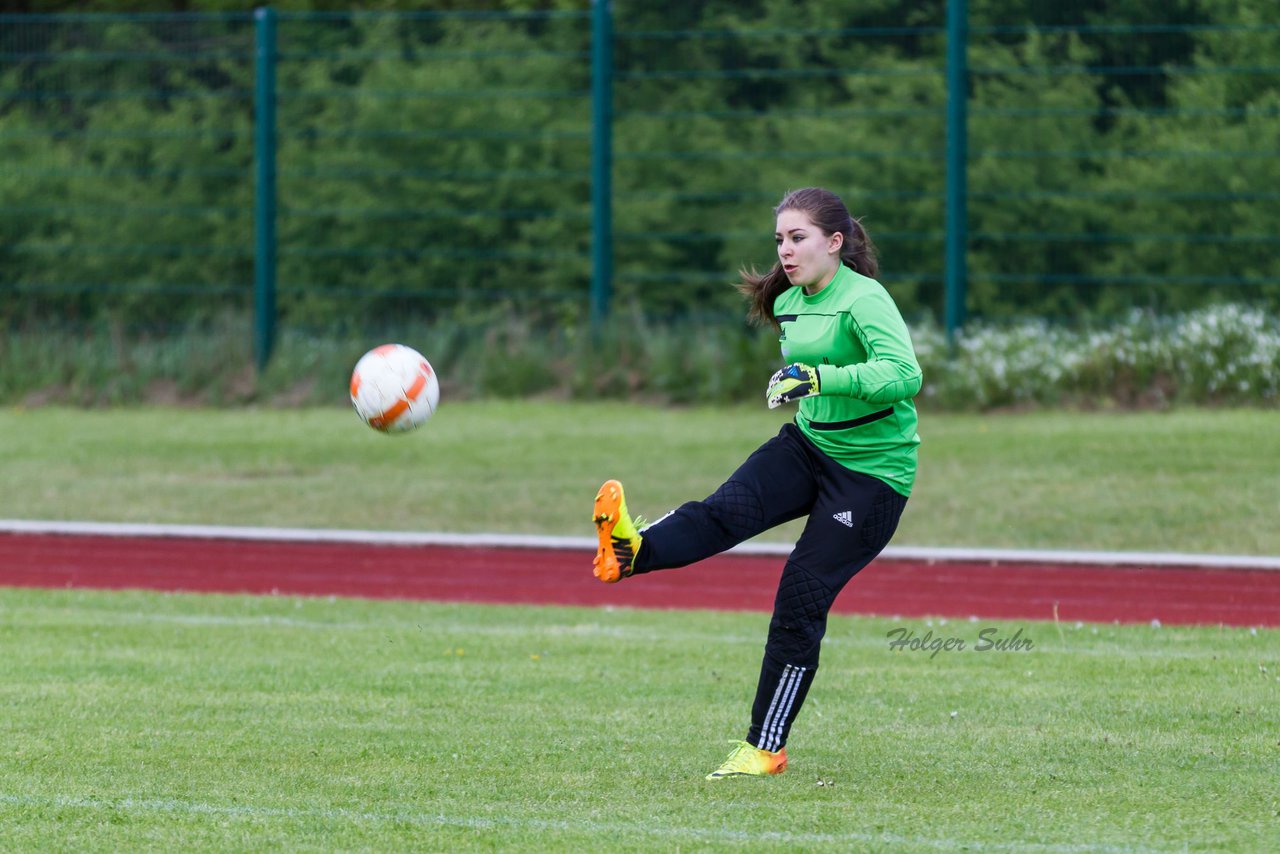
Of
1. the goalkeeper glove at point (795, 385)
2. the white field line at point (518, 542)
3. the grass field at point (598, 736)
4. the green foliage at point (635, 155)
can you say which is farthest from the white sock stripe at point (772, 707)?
the green foliage at point (635, 155)

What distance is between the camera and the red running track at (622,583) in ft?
35.6

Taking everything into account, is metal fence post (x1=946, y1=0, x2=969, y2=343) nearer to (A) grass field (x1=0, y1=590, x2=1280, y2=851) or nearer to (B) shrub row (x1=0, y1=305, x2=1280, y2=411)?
(B) shrub row (x1=0, y1=305, x2=1280, y2=411)

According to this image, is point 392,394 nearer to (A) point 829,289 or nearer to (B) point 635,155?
(A) point 829,289

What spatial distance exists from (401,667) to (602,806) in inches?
121

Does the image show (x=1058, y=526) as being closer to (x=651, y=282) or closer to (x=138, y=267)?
(x=651, y=282)

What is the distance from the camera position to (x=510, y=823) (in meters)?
5.53

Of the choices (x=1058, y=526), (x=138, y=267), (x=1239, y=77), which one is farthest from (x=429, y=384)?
(x=138, y=267)

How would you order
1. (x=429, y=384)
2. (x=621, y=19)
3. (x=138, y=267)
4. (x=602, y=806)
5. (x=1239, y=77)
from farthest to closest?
(x=138, y=267)
(x=621, y=19)
(x=1239, y=77)
(x=429, y=384)
(x=602, y=806)

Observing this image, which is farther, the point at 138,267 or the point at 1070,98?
the point at 138,267

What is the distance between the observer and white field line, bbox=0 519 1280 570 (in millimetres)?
12133

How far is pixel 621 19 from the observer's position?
2009cm

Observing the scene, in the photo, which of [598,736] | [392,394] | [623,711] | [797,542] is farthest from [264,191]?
[797,542]

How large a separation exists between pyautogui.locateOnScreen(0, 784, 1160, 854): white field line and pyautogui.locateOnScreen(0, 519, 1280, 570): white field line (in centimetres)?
715

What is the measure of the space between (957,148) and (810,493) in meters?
12.6
